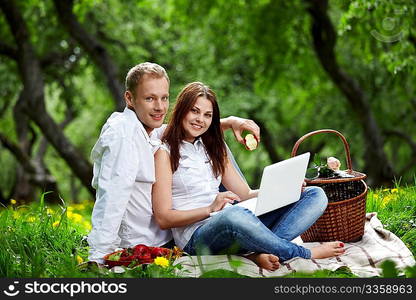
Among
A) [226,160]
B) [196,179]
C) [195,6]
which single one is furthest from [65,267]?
[195,6]

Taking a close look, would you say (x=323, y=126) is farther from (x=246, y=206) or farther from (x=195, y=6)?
(x=246, y=206)

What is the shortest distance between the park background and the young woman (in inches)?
190

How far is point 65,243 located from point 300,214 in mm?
1470

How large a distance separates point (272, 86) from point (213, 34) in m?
1.51

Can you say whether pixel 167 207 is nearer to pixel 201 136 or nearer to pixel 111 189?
pixel 111 189

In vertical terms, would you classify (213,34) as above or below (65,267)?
above

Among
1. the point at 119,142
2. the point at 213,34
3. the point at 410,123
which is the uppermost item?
the point at 213,34

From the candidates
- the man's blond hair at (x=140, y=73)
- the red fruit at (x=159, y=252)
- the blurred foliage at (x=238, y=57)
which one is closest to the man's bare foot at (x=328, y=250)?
the red fruit at (x=159, y=252)

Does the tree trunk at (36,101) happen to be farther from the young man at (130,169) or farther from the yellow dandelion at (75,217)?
the young man at (130,169)

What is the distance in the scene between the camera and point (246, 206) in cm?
340

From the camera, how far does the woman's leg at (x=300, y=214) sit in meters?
3.42

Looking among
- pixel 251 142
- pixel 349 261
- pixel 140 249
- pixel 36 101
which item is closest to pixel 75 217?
pixel 140 249

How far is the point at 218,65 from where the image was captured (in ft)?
41.1

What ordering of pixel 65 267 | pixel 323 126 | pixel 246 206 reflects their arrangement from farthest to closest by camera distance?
pixel 323 126
pixel 246 206
pixel 65 267
